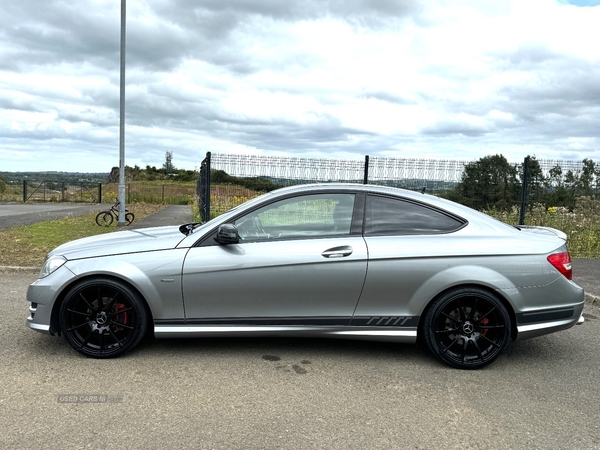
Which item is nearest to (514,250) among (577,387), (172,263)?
(577,387)

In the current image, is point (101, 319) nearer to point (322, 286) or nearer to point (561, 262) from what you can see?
point (322, 286)

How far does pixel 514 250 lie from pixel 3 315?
5.31 m

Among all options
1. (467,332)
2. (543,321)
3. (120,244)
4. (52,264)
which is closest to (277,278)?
(120,244)

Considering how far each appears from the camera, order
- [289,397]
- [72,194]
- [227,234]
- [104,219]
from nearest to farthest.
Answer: [289,397], [227,234], [104,219], [72,194]

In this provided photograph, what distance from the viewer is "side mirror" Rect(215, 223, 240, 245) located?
3988 mm

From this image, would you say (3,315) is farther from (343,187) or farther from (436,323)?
(436,323)

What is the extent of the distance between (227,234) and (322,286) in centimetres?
88

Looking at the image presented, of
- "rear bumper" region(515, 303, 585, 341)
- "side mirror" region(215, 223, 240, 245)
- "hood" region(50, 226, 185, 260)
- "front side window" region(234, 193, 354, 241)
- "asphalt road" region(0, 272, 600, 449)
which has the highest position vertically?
"front side window" region(234, 193, 354, 241)

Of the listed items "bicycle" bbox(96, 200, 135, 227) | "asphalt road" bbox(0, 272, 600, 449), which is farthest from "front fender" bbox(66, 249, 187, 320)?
"bicycle" bbox(96, 200, 135, 227)

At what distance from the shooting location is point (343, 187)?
4.36 m

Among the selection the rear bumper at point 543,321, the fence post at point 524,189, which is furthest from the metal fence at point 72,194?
the rear bumper at point 543,321

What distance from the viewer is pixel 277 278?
4.02 meters

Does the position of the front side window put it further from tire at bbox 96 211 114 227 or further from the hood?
tire at bbox 96 211 114 227

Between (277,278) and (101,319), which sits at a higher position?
(277,278)
